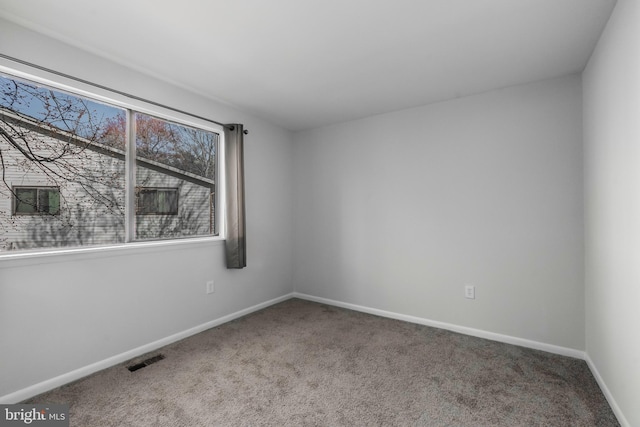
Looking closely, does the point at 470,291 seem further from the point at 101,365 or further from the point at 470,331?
the point at 101,365

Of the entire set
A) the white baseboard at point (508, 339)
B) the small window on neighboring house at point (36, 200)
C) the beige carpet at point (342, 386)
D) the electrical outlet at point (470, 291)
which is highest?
the small window on neighboring house at point (36, 200)

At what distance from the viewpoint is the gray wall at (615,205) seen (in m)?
1.52

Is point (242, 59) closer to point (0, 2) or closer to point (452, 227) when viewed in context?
point (0, 2)

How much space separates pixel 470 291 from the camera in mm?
2957

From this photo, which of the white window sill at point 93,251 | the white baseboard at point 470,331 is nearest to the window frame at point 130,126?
the white window sill at point 93,251

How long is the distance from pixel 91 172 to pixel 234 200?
4.04ft

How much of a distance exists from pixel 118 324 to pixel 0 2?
2163mm

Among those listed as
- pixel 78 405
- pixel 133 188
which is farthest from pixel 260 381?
pixel 133 188

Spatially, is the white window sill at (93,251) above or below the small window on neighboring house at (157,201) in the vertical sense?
below

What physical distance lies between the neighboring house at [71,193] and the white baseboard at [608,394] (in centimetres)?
337

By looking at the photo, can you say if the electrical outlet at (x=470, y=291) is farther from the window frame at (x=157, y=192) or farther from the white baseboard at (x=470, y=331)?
the window frame at (x=157, y=192)

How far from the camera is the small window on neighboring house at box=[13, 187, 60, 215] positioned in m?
2.02

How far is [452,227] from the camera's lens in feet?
10.0

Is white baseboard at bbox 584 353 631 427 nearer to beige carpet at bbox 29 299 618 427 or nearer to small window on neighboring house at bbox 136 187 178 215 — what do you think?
beige carpet at bbox 29 299 618 427
